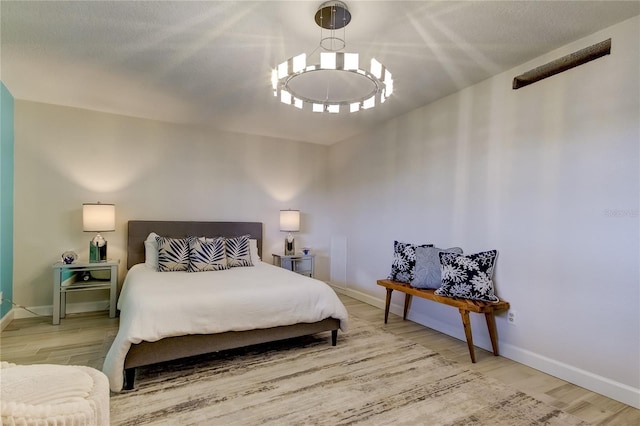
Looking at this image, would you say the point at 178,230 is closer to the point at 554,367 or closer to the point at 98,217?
the point at 98,217

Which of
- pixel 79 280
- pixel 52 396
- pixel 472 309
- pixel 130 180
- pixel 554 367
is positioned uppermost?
pixel 130 180

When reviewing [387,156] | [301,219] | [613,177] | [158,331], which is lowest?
[158,331]

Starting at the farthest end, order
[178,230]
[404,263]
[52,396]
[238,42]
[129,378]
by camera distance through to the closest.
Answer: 1. [178,230]
2. [404,263]
3. [238,42]
4. [129,378]
5. [52,396]

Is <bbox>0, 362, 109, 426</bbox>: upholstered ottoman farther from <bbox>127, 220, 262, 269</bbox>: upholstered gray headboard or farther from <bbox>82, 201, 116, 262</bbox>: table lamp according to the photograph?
<bbox>127, 220, 262, 269</bbox>: upholstered gray headboard

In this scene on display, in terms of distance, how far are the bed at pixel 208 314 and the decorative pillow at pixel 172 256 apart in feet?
0.49

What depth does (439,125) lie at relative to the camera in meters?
3.60

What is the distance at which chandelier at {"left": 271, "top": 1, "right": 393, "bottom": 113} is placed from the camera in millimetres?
1975

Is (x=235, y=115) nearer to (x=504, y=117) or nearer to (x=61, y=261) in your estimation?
(x=61, y=261)

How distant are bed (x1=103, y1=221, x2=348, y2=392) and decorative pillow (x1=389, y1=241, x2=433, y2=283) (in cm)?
95

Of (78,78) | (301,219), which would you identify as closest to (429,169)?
(301,219)

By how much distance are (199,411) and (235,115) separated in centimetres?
333

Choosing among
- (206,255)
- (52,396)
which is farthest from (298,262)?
(52,396)

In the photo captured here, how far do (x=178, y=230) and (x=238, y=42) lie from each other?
2800mm

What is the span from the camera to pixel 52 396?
1028 millimetres
